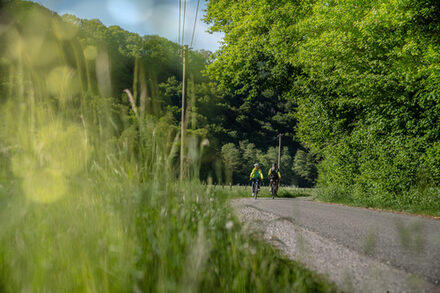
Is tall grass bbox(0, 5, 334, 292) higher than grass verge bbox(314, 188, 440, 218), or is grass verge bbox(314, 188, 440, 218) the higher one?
tall grass bbox(0, 5, 334, 292)

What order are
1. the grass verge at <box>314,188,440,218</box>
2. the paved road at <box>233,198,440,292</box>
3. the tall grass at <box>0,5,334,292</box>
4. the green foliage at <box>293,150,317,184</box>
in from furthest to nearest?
the green foliage at <box>293,150,317,184</box>
the grass verge at <box>314,188,440,218</box>
the paved road at <box>233,198,440,292</box>
the tall grass at <box>0,5,334,292</box>

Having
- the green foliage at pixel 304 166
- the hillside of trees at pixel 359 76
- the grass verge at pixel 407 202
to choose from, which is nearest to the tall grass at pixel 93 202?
the grass verge at pixel 407 202

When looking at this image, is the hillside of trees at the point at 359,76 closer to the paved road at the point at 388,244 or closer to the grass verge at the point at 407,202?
the grass verge at the point at 407,202

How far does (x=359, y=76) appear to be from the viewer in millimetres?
11141

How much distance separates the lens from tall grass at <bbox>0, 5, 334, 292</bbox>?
195cm

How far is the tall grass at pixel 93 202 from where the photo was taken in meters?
1.95

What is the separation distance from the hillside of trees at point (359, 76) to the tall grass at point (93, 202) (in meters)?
8.63

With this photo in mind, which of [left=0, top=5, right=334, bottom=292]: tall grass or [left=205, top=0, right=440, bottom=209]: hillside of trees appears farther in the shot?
[left=205, top=0, right=440, bottom=209]: hillside of trees

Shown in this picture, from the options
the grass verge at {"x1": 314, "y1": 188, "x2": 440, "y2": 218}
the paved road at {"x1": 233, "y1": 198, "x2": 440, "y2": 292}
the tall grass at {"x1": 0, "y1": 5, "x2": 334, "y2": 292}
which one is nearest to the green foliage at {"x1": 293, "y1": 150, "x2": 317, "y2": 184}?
the grass verge at {"x1": 314, "y1": 188, "x2": 440, "y2": 218}

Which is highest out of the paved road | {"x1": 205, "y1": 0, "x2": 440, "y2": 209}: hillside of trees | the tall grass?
{"x1": 205, "y1": 0, "x2": 440, "y2": 209}: hillside of trees

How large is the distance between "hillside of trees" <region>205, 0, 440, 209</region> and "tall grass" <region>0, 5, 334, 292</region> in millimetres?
8629

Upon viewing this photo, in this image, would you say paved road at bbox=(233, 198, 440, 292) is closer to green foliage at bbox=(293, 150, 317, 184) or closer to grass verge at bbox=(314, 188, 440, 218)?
grass verge at bbox=(314, 188, 440, 218)

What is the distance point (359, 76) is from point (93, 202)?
35.6ft

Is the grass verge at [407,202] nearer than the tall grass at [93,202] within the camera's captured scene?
No
